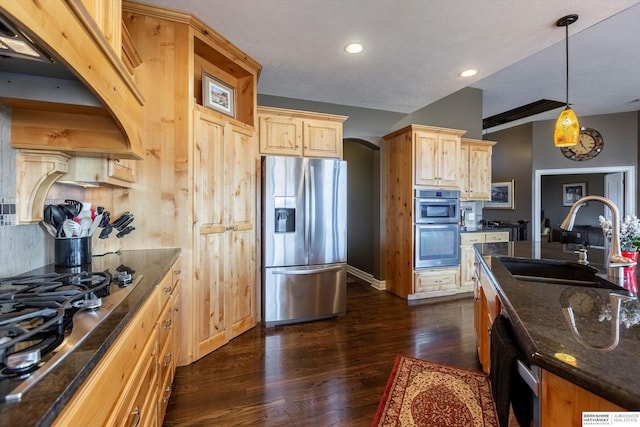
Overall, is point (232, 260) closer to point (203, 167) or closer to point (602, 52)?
point (203, 167)

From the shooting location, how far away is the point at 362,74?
324 cm

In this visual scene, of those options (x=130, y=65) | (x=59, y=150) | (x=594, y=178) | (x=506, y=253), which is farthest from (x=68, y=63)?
(x=594, y=178)

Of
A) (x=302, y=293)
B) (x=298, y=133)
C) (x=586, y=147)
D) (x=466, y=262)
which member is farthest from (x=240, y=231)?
(x=586, y=147)

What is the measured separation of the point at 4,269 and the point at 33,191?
15.0 inches

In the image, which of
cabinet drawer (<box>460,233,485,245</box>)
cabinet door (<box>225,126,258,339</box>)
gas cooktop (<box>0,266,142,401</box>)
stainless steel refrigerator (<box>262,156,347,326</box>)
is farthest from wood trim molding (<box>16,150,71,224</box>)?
cabinet drawer (<box>460,233,485,245</box>)

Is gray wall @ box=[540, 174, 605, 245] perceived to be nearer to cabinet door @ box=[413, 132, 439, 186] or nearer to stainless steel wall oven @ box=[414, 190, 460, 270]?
stainless steel wall oven @ box=[414, 190, 460, 270]

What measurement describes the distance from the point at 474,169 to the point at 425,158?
44.4 inches

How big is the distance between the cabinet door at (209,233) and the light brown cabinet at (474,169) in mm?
3561

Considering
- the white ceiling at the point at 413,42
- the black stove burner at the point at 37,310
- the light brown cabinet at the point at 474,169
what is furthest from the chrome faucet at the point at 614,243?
the light brown cabinet at the point at 474,169

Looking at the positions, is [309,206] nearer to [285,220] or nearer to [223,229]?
[285,220]

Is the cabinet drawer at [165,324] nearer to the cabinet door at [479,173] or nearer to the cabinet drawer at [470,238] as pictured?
the cabinet drawer at [470,238]

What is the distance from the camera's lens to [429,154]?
412 cm

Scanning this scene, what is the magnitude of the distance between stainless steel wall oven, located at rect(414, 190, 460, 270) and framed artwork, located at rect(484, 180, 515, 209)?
329 cm

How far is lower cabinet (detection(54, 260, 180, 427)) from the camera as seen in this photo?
68cm
